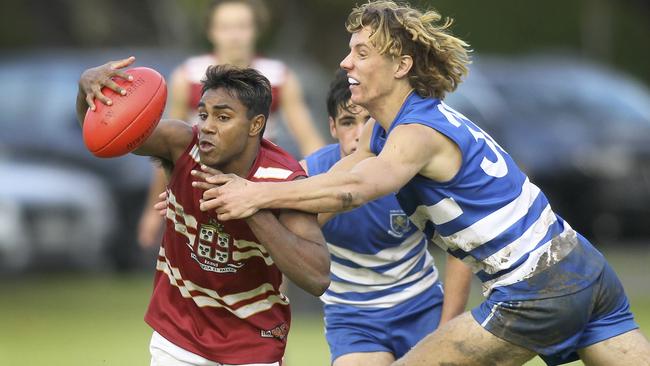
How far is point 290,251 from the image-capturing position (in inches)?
217

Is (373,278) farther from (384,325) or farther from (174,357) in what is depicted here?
(174,357)

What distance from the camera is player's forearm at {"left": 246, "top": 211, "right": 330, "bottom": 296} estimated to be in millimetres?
5516

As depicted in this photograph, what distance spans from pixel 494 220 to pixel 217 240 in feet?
3.76

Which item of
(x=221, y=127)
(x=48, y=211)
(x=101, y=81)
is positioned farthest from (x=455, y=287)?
(x=48, y=211)

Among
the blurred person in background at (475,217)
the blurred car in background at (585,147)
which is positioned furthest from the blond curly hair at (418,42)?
the blurred car in background at (585,147)

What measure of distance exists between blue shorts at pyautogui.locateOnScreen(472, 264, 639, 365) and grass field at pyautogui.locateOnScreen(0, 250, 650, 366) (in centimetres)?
338

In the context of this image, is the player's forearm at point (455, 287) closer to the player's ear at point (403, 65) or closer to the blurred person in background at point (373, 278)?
the blurred person in background at point (373, 278)

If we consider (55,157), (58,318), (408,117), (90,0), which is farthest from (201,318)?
(90,0)

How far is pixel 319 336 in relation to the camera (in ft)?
37.4

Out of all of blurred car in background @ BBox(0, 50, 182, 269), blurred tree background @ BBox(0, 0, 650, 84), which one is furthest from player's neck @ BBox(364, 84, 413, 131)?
blurred tree background @ BBox(0, 0, 650, 84)

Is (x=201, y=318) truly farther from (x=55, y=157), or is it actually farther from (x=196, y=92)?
(x=55, y=157)

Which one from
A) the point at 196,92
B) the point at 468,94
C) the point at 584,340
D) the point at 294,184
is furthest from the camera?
the point at 468,94

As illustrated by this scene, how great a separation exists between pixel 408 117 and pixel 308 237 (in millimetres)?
658

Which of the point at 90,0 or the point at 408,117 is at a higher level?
the point at 408,117
